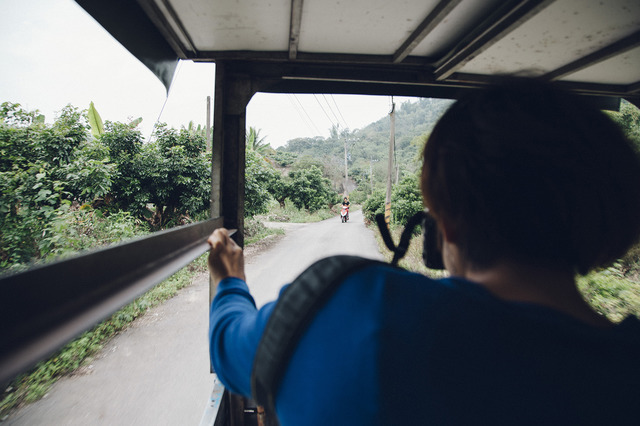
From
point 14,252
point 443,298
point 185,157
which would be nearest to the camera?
point 443,298

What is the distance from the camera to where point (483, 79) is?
201 centimetres

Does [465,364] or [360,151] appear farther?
[360,151]

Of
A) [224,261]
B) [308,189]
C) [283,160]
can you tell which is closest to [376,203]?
[308,189]

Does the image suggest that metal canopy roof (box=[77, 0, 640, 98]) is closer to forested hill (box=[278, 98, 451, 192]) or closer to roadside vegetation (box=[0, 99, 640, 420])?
roadside vegetation (box=[0, 99, 640, 420])

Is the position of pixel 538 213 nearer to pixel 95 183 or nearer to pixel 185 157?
pixel 95 183

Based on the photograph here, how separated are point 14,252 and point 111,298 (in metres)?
5.42

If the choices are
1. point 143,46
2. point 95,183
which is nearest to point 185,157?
point 95,183

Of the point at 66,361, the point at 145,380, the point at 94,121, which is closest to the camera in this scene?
the point at 145,380

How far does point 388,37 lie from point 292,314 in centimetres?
161

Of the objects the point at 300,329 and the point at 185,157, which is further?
the point at 185,157

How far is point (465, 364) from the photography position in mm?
406

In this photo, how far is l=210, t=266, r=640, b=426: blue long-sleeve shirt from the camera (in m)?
0.40

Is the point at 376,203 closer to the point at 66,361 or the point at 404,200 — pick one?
the point at 404,200

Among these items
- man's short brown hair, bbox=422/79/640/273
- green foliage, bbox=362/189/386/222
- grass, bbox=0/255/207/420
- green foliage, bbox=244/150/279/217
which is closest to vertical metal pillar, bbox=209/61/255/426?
man's short brown hair, bbox=422/79/640/273
